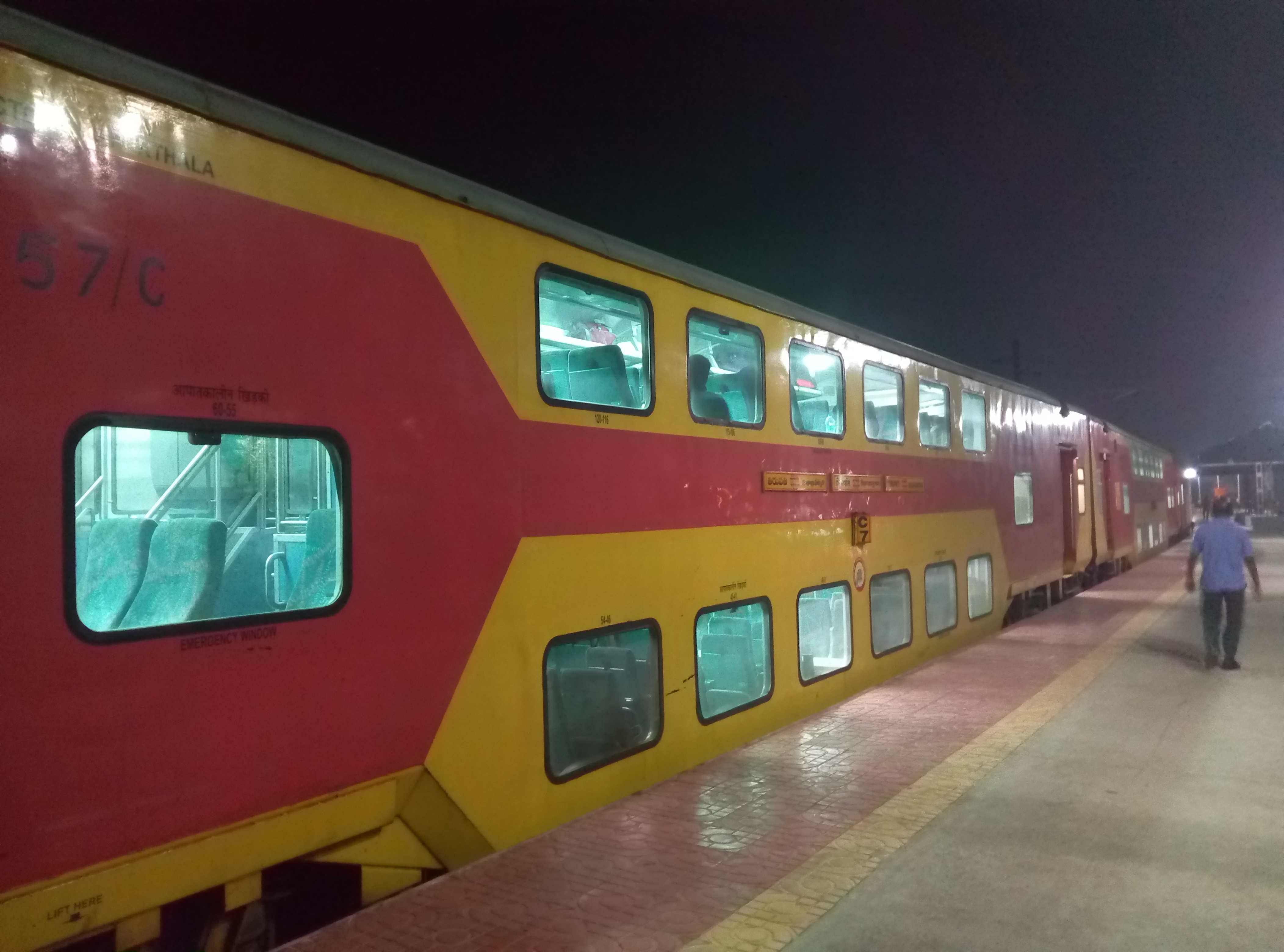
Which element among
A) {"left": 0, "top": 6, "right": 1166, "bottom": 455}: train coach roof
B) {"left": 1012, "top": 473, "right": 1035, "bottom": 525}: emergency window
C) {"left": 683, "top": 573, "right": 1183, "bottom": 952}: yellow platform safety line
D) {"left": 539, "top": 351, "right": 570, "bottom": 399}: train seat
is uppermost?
{"left": 0, "top": 6, "right": 1166, "bottom": 455}: train coach roof

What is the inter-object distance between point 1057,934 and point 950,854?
81 centimetres

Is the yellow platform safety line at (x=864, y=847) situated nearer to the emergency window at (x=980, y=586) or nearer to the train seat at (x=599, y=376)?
the train seat at (x=599, y=376)

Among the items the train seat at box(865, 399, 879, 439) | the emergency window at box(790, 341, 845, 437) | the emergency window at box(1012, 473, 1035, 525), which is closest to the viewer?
the emergency window at box(790, 341, 845, 437)

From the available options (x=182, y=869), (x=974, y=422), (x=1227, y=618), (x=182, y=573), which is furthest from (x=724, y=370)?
(x=1227, y=618)

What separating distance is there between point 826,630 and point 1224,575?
4037 mm

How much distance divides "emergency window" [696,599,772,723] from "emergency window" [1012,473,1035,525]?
6.70 metres

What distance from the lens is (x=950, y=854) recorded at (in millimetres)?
4461

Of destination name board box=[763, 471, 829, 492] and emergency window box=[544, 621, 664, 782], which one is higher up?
destination name board box=[763, 471, 829, 492]

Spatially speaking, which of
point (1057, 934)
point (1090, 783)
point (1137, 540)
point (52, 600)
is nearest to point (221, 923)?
point (52, 600)

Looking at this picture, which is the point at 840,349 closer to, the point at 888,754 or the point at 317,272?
the point at 888,754

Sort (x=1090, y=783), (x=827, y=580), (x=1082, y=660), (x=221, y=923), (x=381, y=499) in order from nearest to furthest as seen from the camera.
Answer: (x=221, y=923), (x=381, y=499), (x=1090, y=783), (x=827, y=580), (x=1082, y=660)

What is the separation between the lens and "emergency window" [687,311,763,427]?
5746 mm

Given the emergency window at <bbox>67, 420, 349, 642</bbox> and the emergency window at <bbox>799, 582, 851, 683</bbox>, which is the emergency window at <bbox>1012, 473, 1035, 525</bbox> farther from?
the emergency window at <bbox>67, 420, 349, 642</bbox>

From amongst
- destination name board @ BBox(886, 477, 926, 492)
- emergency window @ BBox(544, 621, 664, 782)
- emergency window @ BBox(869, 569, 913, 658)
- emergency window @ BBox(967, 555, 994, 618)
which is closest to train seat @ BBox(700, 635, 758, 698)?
emergency window @ BBox(544, 621, 664, 782)
